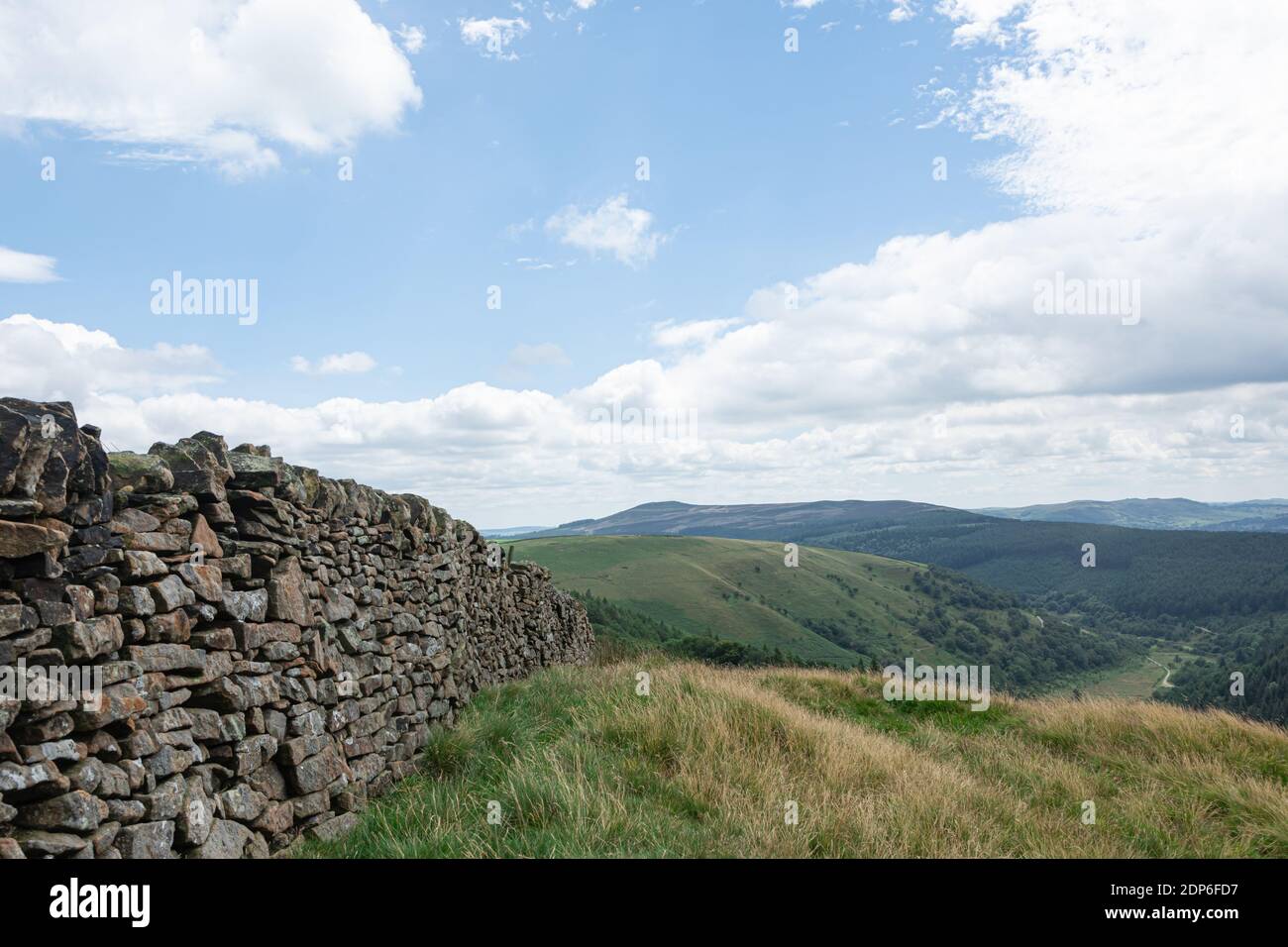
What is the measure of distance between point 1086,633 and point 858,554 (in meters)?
45.1

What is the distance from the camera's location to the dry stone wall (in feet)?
12.0

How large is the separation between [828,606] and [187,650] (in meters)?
106

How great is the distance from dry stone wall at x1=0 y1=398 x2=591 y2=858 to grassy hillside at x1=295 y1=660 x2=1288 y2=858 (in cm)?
71

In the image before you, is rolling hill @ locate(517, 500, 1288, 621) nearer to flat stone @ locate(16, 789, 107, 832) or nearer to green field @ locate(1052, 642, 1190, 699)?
green field @ locate(1052, 642, 1190, 699)

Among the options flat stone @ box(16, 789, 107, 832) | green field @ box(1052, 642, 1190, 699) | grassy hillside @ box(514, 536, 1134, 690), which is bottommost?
green field @ box(1052, 642, 1190, 699)

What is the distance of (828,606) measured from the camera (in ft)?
346

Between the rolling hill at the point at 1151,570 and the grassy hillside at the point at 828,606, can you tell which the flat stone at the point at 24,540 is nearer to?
the grassy hillside at the point at 828,606

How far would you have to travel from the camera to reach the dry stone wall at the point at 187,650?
366 cm

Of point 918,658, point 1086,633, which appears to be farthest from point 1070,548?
point 918,658

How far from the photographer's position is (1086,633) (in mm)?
107500

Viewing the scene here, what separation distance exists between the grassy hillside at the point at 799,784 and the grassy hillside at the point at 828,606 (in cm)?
6663

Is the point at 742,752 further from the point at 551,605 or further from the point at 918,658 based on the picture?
the point at 918,658

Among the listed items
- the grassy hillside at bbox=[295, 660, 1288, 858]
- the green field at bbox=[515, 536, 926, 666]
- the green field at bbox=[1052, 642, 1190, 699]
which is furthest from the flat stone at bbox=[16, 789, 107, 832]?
the green field at bbox=[1052, 642, 1190, 699]

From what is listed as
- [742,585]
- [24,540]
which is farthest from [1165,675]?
[24,540]
